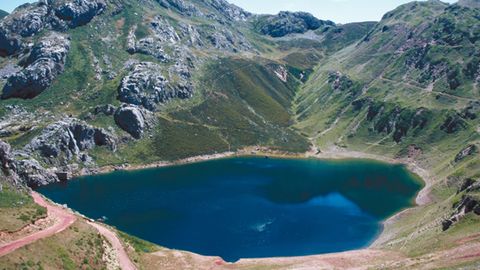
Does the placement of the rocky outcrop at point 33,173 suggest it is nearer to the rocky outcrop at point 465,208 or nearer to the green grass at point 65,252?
the green grass at point 65,252

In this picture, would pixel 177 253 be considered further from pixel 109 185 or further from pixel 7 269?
pixel 109 185

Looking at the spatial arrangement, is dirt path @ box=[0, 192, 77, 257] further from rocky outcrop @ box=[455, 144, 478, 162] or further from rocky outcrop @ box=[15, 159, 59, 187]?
rocky outcrop @ box=[455, 144, 478, 162]

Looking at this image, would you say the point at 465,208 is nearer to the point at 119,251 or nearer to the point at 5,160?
the point at 119,251

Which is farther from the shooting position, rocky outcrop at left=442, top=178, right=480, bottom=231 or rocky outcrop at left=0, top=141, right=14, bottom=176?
rocky outcrop at left=442, top=178, right=480, bottom=231

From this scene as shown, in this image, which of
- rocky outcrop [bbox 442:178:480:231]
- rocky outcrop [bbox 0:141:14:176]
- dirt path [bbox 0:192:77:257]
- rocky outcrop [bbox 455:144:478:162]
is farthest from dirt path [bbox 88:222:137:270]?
rocky outcrop [bbox 455:144:478:162]

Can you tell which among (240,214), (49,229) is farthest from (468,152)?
(49,229)

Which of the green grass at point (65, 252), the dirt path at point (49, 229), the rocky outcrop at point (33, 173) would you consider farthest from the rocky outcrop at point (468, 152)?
the rocky outcrop at point (33, 173)

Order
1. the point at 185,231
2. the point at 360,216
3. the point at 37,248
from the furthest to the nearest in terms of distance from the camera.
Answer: the point at 360,216, the point at 185,231, the point at 37,248

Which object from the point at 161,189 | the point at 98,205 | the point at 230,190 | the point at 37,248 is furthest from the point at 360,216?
the point at 37,248
